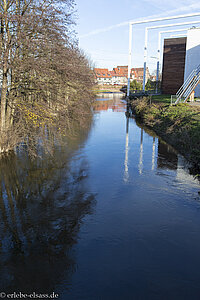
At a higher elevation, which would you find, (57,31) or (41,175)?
(57,31)

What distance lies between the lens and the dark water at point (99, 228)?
16.7 feet

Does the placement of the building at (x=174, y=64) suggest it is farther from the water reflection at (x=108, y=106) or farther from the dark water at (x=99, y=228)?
the dark water at (x=99, y=228)

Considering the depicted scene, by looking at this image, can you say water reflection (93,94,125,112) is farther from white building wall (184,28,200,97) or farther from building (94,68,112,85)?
building (94,68,112,85)

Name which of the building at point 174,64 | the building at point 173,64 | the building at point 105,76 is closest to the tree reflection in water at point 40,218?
the building at point 174,64

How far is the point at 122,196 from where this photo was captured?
28.9 ft

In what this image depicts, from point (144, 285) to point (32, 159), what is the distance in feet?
28.0

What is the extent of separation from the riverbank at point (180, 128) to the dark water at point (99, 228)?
1300mm

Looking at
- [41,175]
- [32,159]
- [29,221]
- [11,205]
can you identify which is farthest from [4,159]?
[29,221]

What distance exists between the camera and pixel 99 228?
6930mm

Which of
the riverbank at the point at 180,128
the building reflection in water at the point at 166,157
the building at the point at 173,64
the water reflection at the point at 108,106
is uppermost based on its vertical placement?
the building at the point at 173,64

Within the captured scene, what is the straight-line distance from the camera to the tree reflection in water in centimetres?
524

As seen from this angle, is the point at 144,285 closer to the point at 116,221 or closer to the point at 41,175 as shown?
the point at 116,221

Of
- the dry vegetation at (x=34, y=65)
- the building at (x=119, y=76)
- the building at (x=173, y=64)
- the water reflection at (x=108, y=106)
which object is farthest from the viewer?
the building at (x=119, y=76)

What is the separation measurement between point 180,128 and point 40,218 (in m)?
11.5
